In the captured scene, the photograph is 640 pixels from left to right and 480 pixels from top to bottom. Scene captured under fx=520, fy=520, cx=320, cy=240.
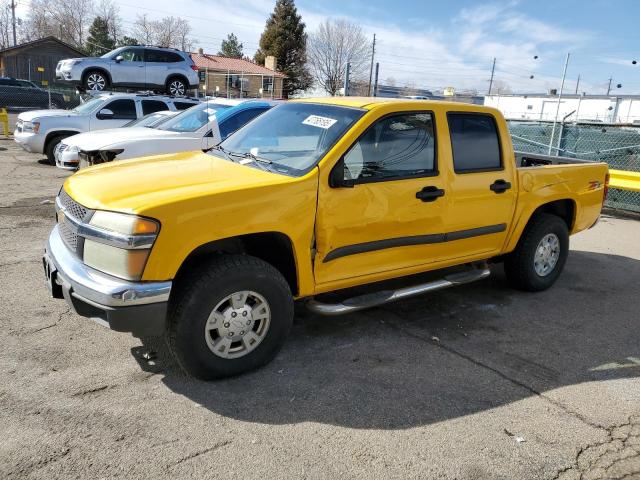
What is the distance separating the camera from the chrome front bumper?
2.96m

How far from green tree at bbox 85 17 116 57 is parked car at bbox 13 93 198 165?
195 ft

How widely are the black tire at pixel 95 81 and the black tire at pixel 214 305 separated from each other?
1497cm

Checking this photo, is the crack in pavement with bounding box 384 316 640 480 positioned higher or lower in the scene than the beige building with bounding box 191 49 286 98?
lower

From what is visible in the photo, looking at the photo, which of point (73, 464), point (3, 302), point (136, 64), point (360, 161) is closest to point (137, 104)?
point (136, 64)

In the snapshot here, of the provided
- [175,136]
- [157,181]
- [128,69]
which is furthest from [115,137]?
[128,69]

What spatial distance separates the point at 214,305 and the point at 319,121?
1.70m

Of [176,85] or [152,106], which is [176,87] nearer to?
[176,85]

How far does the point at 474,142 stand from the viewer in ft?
15.3

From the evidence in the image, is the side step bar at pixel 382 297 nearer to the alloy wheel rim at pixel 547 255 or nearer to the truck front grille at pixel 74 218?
the alloy wheel rim at pixel 547 255

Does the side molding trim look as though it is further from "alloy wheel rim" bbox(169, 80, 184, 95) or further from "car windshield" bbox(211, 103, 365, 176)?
"alloy wheel rim" bbox(169, 80, 184, 95)

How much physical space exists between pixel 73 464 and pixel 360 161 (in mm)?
2623

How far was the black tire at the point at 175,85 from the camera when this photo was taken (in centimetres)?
1697

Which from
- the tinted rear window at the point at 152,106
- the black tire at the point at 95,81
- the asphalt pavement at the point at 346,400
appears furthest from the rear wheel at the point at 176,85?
the asphalt pavement at the point at 346,400

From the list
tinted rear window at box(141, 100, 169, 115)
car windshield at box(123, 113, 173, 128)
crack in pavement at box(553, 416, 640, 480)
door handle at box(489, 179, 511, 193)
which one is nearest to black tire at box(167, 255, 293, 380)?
crack in pavement at box(553, 416, 640, 480)
